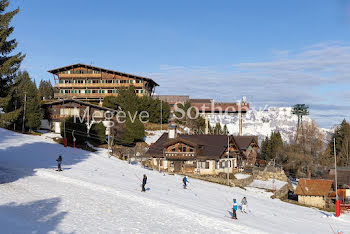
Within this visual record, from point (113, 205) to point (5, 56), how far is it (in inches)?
528

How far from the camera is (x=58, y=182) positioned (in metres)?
31.8

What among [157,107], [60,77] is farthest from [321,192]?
[60,77]

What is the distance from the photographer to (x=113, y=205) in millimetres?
26672

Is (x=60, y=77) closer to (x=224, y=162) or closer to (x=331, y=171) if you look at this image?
(x=224, y=162)

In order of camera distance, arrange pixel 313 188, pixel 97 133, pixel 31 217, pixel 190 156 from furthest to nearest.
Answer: pixel 97 133 → pixel 190 156 → pixel 313 188 → pixel 31 217

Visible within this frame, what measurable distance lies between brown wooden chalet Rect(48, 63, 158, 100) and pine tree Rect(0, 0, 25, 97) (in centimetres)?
6801

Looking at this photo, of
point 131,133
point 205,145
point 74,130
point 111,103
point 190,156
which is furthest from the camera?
point 111,103

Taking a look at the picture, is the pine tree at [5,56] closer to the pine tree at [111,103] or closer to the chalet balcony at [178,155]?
the chalet balcony at [178,155]

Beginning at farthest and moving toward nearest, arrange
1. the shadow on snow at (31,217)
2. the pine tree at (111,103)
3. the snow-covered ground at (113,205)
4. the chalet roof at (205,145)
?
1. the pine tree at (111,103)
2. the chalet roof at (205,145)
3. the snow-covered ground at (113,205)
4. the shadow on snow at (31,217)

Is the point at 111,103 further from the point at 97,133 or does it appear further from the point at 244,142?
the point at 244,142

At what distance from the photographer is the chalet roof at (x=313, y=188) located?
50.1 metres

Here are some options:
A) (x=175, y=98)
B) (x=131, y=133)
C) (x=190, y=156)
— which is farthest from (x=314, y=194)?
(x=175, y=98)

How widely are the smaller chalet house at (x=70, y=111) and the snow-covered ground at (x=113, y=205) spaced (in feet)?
91.3

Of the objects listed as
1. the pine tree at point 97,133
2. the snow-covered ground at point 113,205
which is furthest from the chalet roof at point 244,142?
the pine tree at point 97,133
